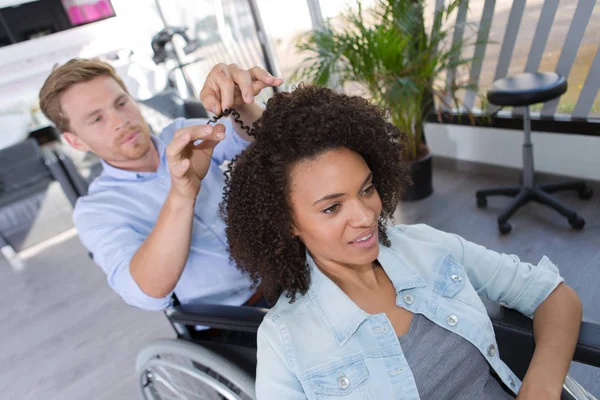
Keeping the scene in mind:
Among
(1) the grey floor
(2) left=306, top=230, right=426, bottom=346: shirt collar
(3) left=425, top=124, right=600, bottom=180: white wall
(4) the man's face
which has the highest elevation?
(4) the man's face

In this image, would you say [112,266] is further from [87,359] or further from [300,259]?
[87,359]

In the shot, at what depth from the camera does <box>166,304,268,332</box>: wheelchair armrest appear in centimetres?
107

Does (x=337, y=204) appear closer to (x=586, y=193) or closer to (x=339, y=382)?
(x=339, y=382)

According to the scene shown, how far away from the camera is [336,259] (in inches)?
36.8

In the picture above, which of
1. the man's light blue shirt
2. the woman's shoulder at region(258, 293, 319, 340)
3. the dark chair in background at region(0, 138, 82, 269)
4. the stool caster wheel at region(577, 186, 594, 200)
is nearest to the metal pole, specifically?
the dark chair in background at region(0, 138, 82, 269)

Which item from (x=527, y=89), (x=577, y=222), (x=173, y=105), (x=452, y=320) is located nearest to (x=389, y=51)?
(x=527, y=89)

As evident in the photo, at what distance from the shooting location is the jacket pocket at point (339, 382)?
86 centimetres

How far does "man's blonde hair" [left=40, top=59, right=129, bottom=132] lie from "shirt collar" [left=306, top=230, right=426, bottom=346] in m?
0.92

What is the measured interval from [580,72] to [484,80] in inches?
25.1

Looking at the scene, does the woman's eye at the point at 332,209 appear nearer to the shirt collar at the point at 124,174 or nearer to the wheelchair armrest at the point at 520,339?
the wheelchair armrest at the point at 520,339

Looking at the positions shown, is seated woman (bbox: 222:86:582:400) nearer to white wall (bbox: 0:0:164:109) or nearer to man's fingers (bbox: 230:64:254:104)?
man's fingers (bbox: 230:64:254:104)

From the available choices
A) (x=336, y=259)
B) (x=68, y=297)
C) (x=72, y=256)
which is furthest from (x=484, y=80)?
(x=72, y=256)

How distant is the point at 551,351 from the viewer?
2.86ft

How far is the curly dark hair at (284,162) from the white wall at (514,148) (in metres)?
2.17
